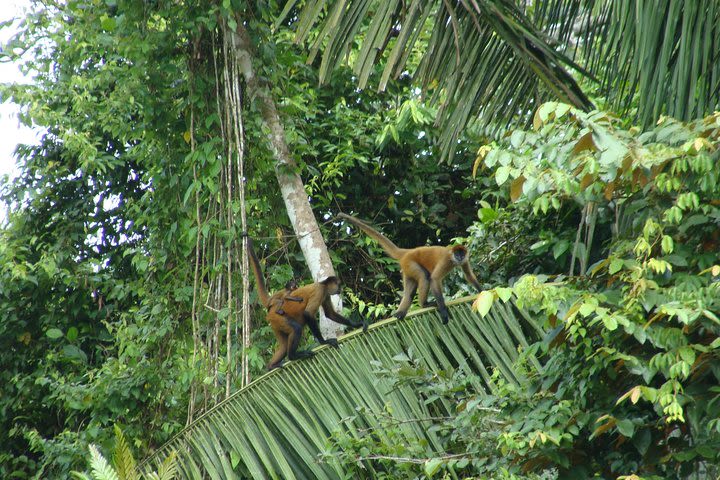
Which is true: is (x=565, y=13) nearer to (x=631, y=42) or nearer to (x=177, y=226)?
(x=631, y=42)

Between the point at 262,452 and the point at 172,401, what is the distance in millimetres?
2683

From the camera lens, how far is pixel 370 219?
929 cm

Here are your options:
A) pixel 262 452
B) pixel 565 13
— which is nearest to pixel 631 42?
pixel 565 13

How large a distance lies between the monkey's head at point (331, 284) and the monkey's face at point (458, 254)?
107 cm

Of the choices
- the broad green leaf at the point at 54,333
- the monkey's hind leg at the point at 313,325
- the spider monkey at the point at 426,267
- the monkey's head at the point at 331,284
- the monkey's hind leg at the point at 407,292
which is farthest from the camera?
the broad green leaf at the point at 54,333

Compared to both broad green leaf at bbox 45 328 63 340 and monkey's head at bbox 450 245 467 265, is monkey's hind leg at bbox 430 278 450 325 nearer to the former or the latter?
monkey's head at bbox 450 245 467 265

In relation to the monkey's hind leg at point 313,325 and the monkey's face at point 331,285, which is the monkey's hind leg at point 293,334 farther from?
the monkey's face at point 331,285

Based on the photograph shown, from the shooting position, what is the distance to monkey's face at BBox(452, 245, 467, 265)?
6840mm

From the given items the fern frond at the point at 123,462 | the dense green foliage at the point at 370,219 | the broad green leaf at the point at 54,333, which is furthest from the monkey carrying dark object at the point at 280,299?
the broad green leaf at the point at 54,333

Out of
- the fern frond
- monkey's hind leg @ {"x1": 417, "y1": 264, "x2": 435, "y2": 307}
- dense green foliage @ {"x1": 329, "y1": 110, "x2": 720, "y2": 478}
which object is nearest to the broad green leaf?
monkey's hind leg @ {"x1": 417, "y1": 264, "x2": 435, "y2": 307}

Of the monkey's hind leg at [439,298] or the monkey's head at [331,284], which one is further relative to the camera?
the monkey's head at [331,284]

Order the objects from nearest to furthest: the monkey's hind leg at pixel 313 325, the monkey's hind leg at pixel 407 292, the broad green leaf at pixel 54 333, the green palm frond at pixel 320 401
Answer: the green palm frond at pixel 320 401 → the monkey's hind leg at pixel 313 325 → the monkey's hind leg at pixel 407 292 → the broad green leaf at pixel 54 333

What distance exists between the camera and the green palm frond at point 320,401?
4.82 metres

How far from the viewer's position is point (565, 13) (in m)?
4.59
